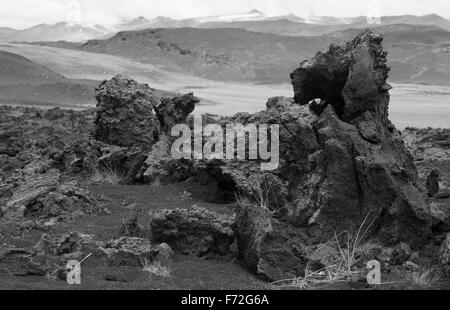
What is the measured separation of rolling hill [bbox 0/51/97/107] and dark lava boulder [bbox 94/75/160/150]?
28420 mm

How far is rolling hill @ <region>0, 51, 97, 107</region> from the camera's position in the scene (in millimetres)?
44375

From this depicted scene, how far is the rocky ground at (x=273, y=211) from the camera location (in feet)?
25.2

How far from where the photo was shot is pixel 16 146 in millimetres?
16844

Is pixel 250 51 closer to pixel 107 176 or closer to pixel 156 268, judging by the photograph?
pixel 107 176

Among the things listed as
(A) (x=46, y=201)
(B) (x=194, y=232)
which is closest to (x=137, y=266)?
(B) (x=194, y=232)

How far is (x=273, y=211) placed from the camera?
9.93 metres

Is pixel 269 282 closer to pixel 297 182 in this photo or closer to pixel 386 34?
pixel 297 182

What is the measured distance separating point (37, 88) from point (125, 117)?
117 ft

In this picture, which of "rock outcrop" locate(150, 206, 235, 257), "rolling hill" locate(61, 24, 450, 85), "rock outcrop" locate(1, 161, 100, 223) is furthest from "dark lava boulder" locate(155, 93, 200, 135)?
"rolling hill" locate(61, 24, 450, 85)

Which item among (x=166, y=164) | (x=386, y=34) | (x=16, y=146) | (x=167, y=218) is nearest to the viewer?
(x=167, y=218)

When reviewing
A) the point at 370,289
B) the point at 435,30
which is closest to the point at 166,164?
the point at 370,289

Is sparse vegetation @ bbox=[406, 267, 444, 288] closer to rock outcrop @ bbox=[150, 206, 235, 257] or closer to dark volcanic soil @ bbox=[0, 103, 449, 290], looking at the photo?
dark volcanic soil @ bbox=[0, 103, 449, 290]

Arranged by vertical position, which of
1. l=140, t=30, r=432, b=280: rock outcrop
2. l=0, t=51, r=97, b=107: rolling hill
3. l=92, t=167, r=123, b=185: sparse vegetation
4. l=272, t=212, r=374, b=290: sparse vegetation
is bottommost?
l=0, t=51, r=97, b=107: rolling hill

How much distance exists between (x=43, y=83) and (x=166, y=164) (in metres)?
39.1
